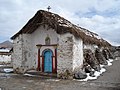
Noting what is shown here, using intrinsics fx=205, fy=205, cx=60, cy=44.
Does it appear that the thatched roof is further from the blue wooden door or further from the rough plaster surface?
the blue wooden door

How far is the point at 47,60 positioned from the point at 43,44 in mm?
1396

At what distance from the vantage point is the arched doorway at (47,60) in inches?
662

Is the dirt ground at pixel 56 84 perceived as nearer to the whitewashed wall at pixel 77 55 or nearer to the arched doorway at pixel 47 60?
the whitewashed wall at pixel 77 55

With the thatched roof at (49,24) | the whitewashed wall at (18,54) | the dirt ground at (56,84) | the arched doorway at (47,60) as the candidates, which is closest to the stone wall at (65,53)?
the thatched roof at (49,24)

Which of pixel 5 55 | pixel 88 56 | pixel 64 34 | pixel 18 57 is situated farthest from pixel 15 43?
pixel 5 55

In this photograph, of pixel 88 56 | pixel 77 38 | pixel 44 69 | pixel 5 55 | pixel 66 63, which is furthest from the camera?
pixel 5 55

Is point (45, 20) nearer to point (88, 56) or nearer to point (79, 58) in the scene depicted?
point (79, 58)

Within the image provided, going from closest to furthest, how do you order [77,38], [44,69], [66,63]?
1. [66,63]
2. [77,38]
3. [44,69]

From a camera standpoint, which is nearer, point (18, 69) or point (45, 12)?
point (45, 12)

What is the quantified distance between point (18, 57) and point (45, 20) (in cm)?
401

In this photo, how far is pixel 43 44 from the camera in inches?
680

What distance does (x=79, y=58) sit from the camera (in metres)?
16.4

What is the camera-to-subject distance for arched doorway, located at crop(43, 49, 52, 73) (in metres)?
16.8

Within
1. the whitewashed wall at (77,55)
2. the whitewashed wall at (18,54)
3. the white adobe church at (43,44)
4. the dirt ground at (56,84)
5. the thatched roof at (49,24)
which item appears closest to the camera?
the dirt ground at (56,84)
